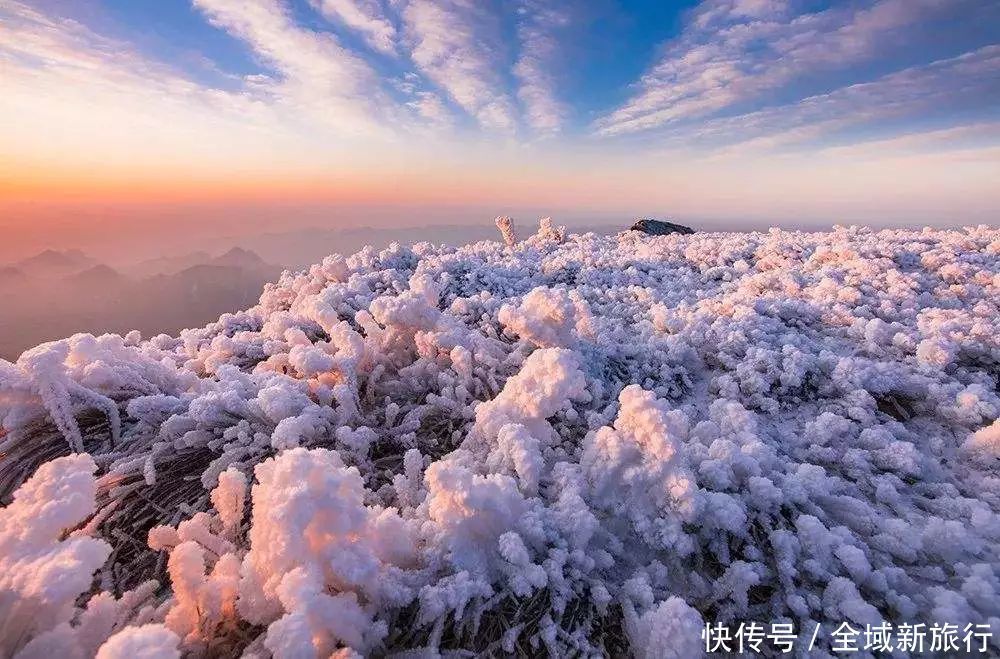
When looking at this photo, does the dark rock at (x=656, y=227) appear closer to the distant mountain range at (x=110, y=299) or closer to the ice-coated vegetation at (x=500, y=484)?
the ice-coated vegetation at (x=500, y=484)

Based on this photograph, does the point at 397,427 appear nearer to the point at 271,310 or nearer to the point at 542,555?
the point at 542,555

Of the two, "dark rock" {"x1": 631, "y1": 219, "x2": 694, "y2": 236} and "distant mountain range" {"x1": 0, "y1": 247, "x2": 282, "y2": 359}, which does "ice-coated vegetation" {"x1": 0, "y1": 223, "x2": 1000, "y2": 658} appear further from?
"distant mountain range" {"x1": 0, "y1": 247, "x2": 282, "y2": 359}

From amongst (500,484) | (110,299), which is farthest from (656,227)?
(110,299)

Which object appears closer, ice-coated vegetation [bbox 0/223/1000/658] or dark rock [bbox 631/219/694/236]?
ice-coated vegetation [bbox 0/223/1000/658]

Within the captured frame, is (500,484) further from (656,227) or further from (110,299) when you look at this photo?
(110,299)

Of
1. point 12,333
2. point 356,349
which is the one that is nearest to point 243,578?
point 356,349

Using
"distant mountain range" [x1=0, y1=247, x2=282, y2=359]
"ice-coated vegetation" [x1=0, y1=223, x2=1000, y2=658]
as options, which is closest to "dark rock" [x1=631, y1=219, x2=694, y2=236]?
"ice-coated vegetation" [x1=0, y1=223, x2=1000, y2=658]

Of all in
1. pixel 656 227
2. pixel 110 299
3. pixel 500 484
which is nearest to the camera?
pixel 500 484

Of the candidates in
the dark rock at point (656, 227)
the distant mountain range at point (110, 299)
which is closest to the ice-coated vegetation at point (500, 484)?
the dark rock at point (656, 227)
